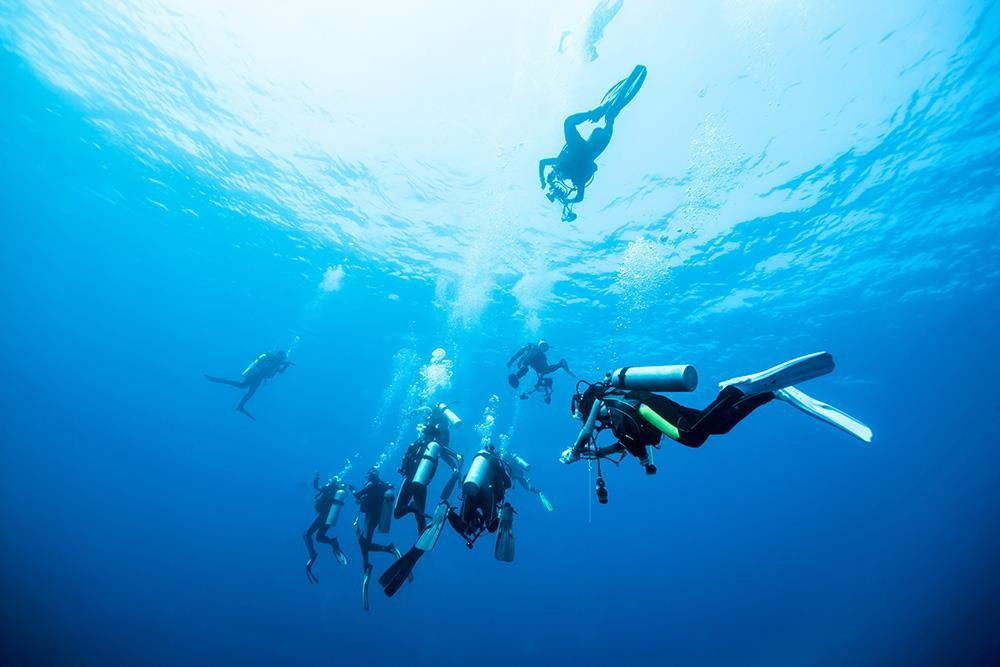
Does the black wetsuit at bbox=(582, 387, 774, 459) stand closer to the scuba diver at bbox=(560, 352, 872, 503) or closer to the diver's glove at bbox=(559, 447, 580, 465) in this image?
the scuba diver at bbox=(560, 352, 872, 503)

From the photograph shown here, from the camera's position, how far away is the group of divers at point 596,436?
8.86 ft

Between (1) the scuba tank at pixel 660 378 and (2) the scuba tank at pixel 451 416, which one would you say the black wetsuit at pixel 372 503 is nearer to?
(2) the scuba tank at pixel 451 416

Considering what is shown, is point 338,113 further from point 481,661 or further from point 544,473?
point 544,473

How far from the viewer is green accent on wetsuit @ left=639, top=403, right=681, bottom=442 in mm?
2842

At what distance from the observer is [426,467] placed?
21.1ft

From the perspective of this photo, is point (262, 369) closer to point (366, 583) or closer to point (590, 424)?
point (366, 583)

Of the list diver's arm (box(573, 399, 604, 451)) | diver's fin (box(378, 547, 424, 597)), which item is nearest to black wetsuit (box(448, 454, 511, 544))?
diver's fin (box(378, 547, 424, 597))

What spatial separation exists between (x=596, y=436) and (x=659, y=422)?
4.22 feet

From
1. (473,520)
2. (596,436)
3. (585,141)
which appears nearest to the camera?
(596,436)

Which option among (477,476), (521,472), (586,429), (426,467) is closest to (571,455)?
(586,429)

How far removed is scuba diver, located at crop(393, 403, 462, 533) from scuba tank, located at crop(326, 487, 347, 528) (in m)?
2.90

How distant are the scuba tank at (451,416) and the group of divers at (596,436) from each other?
3 cm

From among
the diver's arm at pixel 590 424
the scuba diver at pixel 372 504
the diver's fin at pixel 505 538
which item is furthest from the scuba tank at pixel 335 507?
the diver's arm at pixel 590 424

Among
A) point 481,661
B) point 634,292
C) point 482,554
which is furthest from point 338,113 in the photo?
point 482,554
